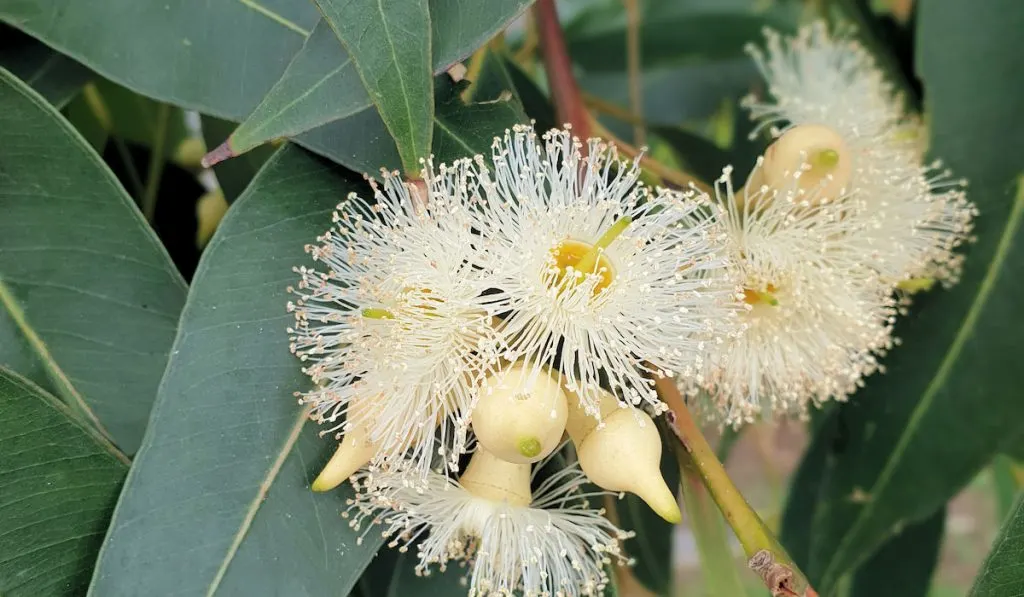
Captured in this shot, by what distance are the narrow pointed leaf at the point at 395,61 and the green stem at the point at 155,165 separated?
413mm

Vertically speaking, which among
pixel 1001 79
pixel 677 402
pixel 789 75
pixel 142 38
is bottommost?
pixel 677 402

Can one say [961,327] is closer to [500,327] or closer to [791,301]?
[791,301]

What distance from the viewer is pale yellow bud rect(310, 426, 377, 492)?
1.77 ft

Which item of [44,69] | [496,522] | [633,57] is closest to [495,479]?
[496,522]

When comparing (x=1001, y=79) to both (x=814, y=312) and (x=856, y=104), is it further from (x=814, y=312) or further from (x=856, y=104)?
(x=814, y=312)

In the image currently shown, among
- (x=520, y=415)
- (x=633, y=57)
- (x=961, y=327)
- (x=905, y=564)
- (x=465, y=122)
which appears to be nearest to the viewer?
(x=520, y=415)

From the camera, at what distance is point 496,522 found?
576 mm

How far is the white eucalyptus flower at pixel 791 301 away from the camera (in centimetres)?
62

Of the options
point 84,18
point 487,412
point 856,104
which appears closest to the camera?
point 487,412

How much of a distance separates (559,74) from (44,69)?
403 millimetres

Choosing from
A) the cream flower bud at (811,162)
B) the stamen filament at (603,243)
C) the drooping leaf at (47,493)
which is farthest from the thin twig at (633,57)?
the drooping leaf at (47,493)

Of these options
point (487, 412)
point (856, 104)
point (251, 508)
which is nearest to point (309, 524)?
point (251, 508)

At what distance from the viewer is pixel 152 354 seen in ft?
2.05

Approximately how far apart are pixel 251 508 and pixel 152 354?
0.49ft
